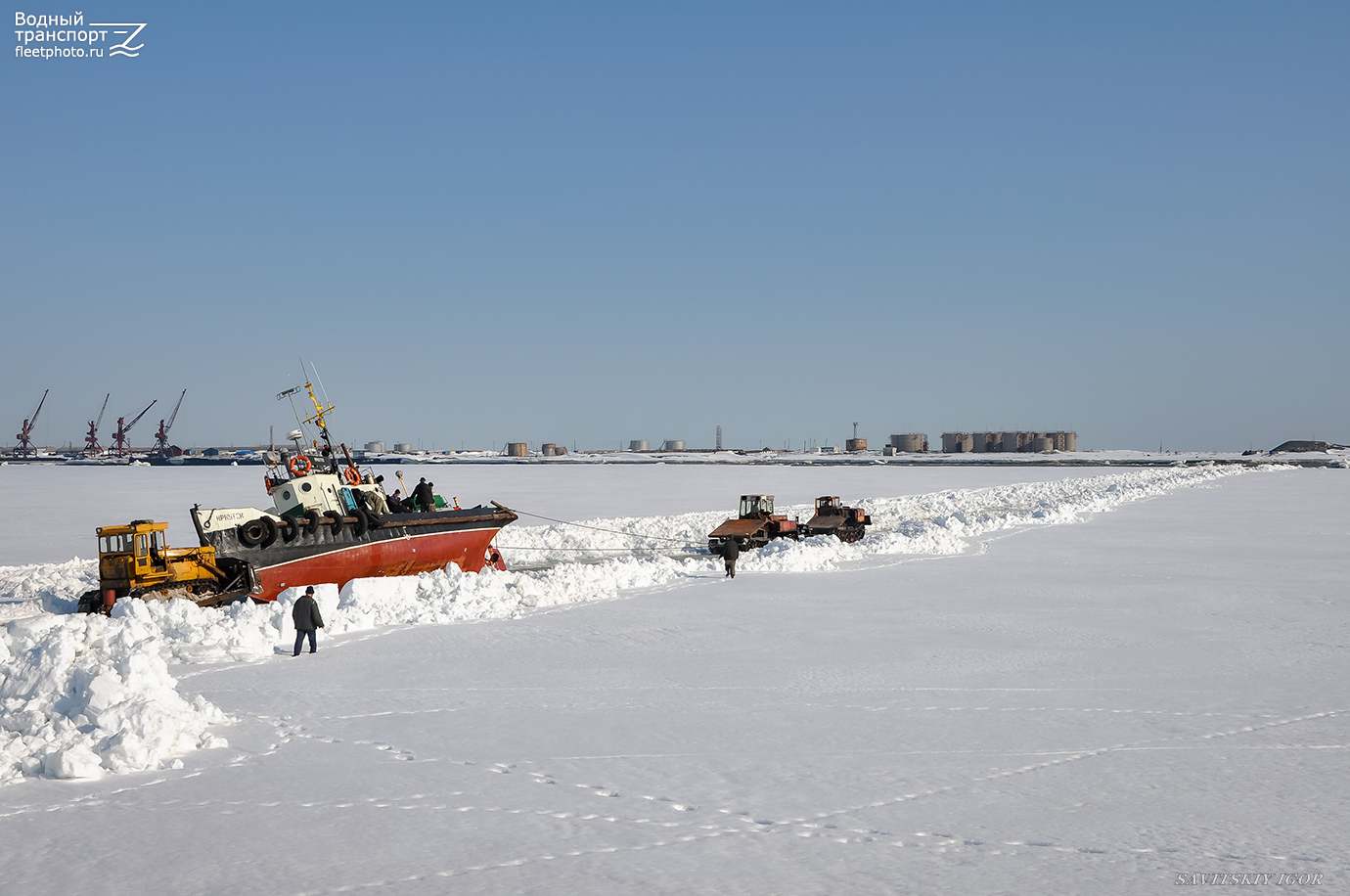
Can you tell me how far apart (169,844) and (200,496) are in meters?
54.5

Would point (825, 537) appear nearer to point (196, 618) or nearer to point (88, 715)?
point (196, 618)

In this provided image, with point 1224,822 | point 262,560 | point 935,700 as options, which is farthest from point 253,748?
point 262,560

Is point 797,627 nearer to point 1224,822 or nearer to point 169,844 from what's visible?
point 1224,822

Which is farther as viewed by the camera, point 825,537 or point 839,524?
point 839,524

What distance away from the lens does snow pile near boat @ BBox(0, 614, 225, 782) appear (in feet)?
26.5

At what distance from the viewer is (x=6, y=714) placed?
8.77 metres

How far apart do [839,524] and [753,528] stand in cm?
413

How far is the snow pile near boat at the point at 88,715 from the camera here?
8.06m

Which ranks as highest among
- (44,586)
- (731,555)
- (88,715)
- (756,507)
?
(756,507)

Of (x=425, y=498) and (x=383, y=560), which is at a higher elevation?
(x=425, y=498)

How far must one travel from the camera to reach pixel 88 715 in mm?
8625

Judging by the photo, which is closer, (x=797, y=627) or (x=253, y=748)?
(x=253, y=748)

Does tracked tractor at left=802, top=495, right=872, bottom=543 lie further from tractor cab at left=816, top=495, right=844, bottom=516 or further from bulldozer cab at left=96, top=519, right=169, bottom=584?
bulldozer cab at left=96, top=519, right=169, bottom=584

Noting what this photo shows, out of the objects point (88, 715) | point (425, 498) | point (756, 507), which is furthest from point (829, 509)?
point (88, 715)
